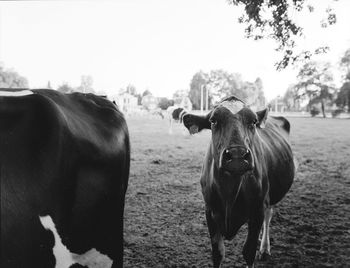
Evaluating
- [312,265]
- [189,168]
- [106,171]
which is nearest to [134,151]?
[189,168]

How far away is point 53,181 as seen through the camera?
1.78 metres

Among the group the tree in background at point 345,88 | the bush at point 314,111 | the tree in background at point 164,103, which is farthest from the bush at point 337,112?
the tree in background at point 164,103

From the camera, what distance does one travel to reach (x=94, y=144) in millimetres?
2109

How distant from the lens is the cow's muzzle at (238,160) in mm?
3086

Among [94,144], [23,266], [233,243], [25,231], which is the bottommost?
[233,243]

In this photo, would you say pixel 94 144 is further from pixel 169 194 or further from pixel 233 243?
pixel 169 194

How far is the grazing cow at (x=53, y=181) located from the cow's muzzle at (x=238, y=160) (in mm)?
1203

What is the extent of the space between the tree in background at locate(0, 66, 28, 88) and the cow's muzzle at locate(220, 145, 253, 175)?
227 ft

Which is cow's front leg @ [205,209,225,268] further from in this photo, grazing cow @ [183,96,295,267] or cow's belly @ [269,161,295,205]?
cow's belly @ [269,161,295,205]

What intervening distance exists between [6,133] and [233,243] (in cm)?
382

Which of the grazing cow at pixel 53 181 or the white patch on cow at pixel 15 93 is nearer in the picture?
the grazing cow at pixel 53 181

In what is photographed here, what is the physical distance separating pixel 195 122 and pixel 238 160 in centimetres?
116

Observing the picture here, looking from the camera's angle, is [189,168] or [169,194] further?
[189,168]

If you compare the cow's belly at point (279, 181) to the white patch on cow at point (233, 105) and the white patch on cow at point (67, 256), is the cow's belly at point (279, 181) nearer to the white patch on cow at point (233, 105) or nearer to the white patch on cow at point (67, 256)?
the white patch on cow at point (233, 105)
